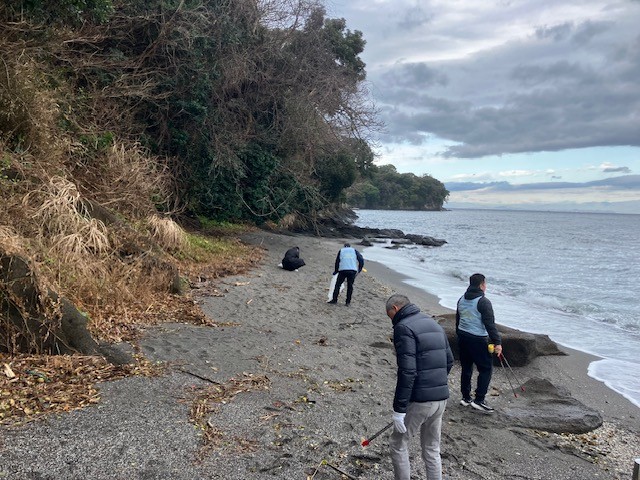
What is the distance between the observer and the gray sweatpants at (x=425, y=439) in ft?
13.5

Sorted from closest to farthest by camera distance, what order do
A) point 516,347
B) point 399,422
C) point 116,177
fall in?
point 399,422, point 516,347, point 116,177

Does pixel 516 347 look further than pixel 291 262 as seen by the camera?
No

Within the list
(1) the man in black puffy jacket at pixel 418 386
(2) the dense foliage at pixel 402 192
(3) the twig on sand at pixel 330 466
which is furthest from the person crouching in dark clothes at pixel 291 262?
(2) the dense foliage at pixel 402 192

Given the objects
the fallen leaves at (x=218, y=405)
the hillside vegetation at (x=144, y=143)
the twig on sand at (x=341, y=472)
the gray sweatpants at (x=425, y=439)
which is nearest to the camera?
the gray sweatpants at (x=425, y=439)

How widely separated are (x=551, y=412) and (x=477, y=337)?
4.70 feet

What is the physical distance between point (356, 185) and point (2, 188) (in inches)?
1176

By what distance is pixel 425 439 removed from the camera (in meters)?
4.27

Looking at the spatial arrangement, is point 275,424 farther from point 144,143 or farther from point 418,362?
Answer: point 144,143

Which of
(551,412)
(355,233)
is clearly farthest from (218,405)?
(355,233)

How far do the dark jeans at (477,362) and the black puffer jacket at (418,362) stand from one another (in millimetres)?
2773

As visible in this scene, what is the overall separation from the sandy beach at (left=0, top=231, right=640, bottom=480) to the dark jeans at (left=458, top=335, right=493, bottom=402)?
11.0 inches

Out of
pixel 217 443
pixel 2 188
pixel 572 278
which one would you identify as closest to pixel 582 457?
pixel 217 443

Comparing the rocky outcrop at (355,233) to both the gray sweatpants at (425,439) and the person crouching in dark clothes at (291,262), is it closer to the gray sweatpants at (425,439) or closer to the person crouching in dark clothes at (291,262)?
the person crouching in dark clothes at (291,262)

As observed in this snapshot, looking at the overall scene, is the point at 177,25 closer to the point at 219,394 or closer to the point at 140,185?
the point at 140,185
